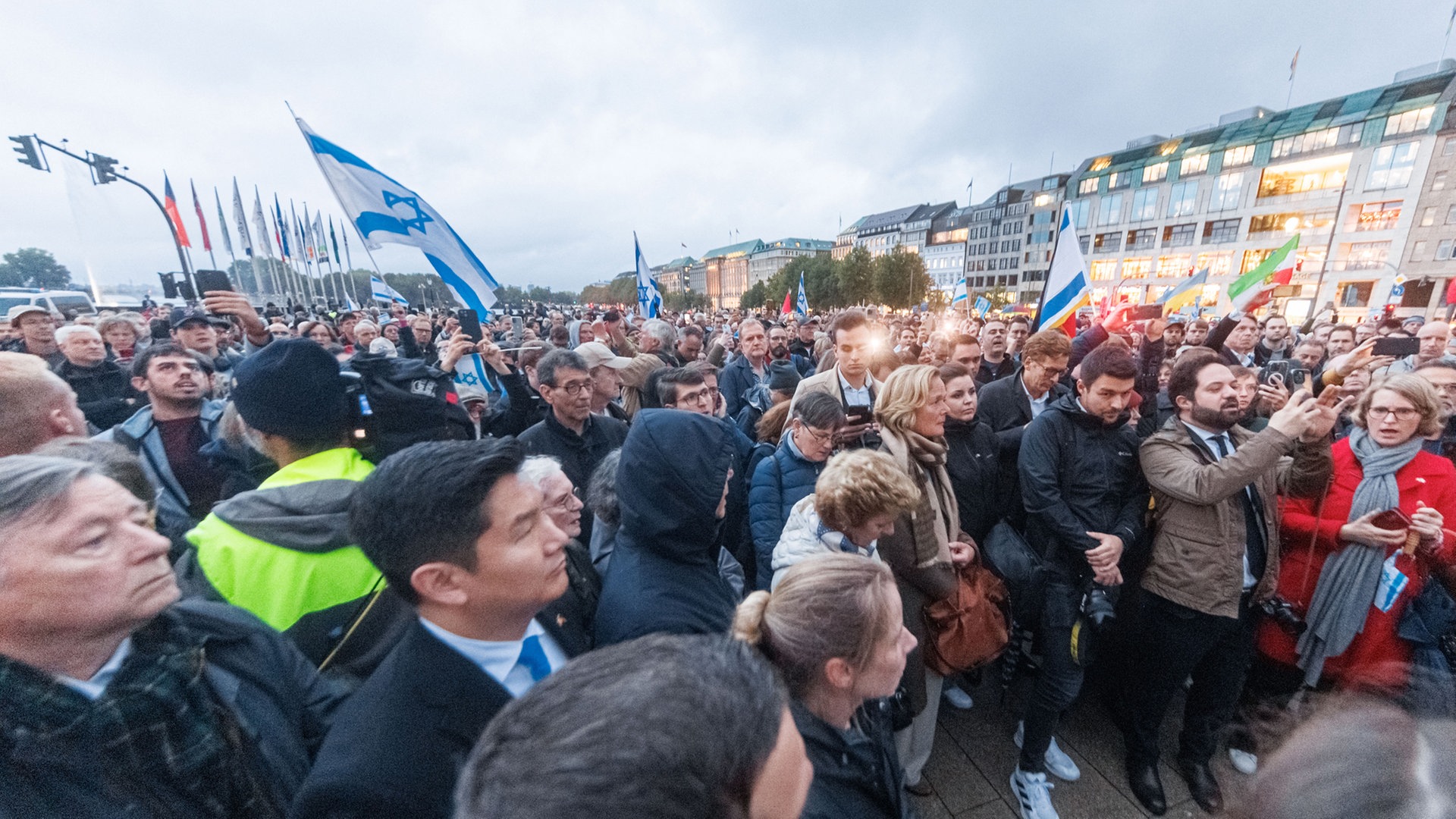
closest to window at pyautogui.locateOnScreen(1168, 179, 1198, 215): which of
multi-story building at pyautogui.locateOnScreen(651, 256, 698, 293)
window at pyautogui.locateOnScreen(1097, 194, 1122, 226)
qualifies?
window at pyautogui.locateOnScreen(1097, 194, 1122, 226)

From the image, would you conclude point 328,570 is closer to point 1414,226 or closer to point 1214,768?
point 1214,768

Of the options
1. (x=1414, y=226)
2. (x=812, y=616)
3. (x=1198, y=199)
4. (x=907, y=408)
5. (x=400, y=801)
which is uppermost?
(x=1198, y=199)

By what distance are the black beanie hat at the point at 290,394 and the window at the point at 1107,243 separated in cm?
7156

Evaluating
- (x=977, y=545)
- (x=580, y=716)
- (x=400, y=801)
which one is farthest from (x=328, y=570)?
(x=977, y=545)

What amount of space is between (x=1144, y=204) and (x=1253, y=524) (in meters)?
68.7

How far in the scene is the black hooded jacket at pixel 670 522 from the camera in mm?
1697

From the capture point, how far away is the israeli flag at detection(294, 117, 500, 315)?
13.2 feet

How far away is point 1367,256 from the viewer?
4059cm

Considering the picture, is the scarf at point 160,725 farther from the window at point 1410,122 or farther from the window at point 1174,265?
the window at point 1174,265

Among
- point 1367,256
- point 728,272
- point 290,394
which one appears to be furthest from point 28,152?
point 728,272

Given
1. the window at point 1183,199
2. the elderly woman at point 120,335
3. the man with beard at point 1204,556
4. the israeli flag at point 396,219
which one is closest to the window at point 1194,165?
the window at point 1183,199

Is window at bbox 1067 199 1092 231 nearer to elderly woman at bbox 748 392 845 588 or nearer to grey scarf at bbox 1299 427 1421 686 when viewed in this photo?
grey scarf at bbox 1299 427 1421 686

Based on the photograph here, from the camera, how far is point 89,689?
3.48ft

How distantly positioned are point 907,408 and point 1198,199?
6757cm
